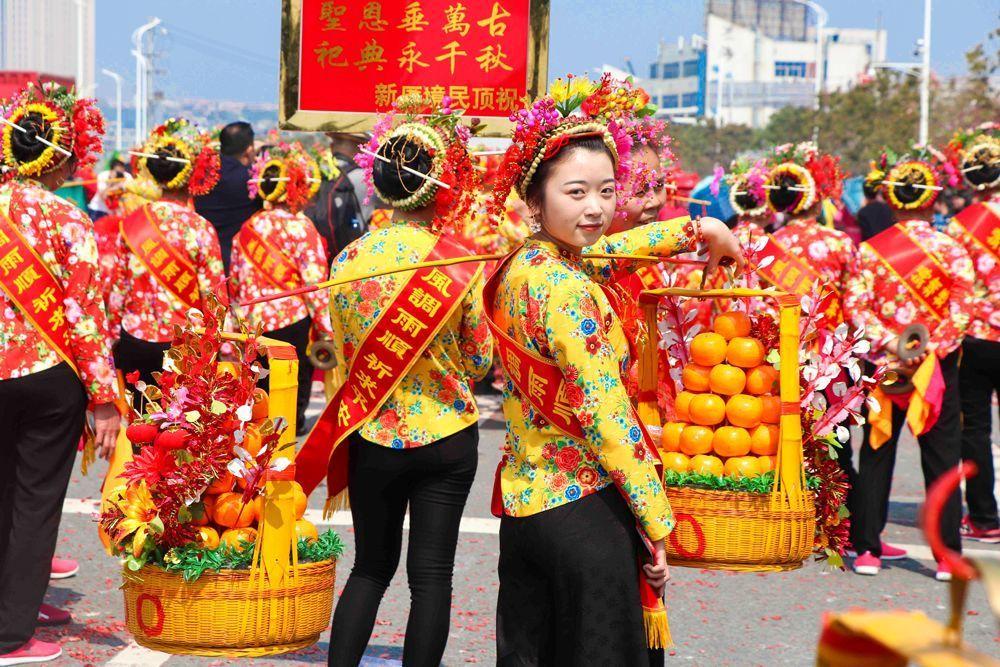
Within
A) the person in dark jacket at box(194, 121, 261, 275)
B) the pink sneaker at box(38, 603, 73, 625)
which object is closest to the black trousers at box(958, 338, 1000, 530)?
the pink sneaker at box(38, 603, 73, 625)

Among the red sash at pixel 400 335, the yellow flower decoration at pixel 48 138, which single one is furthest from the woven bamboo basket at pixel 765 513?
the yellow flower decoration at pixel 48 138

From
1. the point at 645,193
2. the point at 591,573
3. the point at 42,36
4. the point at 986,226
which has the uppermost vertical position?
the point at 42,36

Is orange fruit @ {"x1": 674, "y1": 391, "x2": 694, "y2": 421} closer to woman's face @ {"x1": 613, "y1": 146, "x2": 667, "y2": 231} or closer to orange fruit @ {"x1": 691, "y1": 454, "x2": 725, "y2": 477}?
orange fruit @ {"x1": 691, "y1": 454, "x2": 725, "y2": 477}

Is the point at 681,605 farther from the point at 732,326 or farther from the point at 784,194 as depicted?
the point at 732,326

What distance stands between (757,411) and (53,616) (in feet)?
10.6

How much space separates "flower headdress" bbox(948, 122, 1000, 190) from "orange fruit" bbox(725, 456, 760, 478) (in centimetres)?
387

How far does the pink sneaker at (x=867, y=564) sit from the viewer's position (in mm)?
6801

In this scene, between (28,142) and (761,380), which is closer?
(761,380)

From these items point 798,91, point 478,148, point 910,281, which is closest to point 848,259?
point 910,281

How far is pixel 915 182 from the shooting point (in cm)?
692

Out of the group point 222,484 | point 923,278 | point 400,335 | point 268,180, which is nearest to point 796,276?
point 923,278

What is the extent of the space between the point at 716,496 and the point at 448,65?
78.6 inches

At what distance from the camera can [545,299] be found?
125 inches

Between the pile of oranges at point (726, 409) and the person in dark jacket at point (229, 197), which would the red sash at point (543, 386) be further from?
the person in dark jacket at point (229, 197)
